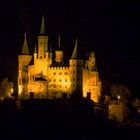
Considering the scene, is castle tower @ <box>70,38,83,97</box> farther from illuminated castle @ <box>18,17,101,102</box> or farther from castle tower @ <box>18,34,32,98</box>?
castle tower @ <box>18,34,32,98</box>

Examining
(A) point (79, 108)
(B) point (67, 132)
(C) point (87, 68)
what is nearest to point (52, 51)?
(C) point (87, 68)

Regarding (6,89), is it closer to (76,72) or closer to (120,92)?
(76,72)

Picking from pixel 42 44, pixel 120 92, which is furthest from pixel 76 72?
pixel 120 92

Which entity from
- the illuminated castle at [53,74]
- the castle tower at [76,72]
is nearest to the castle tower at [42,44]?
the illuminated castle at [53,74]

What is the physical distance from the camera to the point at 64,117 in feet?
250

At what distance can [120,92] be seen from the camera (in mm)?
84500

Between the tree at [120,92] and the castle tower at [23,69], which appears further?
the tree at [120,92]

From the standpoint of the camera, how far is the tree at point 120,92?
83750mm

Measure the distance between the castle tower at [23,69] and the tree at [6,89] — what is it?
2.38 feet

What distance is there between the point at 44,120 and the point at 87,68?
435 inches

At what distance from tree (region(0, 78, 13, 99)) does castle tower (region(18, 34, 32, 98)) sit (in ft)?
2.38

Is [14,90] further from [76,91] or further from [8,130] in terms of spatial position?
[8,130]

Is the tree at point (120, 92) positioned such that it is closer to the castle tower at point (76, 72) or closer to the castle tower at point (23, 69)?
the castle tower at point (76, 72)

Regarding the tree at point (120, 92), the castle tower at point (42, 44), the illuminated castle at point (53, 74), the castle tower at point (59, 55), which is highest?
the castle tower at point (42, 44)
